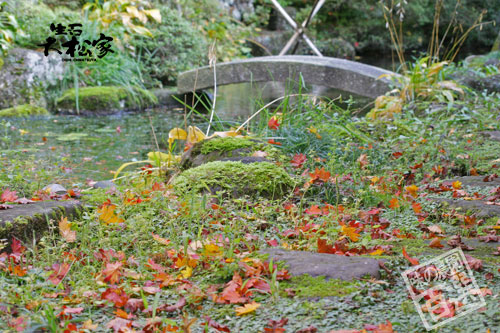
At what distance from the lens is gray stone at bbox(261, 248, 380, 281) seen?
71.4 inches

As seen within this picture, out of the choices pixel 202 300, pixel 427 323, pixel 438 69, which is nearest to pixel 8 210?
pixel 202 300

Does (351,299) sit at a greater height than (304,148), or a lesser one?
greater

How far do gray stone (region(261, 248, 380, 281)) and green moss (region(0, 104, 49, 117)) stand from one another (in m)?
6.61

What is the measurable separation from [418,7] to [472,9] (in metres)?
2.10

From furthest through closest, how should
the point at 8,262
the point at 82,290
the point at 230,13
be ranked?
the point at 230,13, the point at 8,262, the point at 82,290

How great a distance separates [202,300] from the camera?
1.79 m

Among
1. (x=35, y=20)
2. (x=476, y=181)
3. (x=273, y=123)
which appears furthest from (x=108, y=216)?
(x=35, y=20)

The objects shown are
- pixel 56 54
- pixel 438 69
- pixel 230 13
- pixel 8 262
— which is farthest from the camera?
pixel 230 13

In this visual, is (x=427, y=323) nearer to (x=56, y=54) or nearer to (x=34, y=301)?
(x=34, y=301)

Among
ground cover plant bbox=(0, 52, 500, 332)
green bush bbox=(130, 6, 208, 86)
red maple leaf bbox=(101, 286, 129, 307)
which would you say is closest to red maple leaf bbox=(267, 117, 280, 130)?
ground cover plant bbox=(0, 52, 500, 332)

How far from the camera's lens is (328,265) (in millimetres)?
1880

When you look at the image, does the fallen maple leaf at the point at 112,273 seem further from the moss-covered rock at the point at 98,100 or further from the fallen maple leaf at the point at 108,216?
the moss-covered rock at the point at 98,100

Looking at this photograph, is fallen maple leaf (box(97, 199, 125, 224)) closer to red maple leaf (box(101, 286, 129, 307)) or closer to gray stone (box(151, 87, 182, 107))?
red maple leaf (box(101, 286, 129, 307))

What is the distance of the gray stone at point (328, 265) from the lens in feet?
5.95
